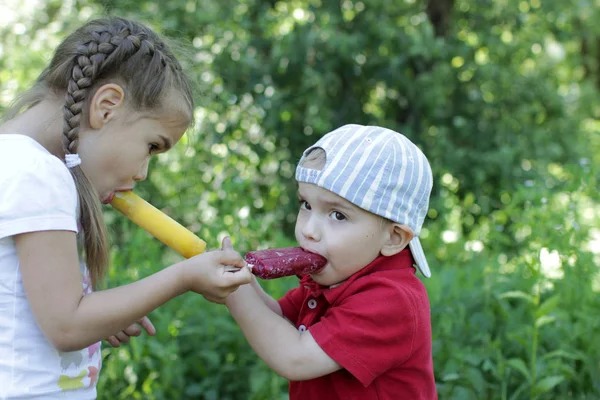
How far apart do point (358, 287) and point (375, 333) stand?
0.15 meters

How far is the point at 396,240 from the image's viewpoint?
213 centimetres

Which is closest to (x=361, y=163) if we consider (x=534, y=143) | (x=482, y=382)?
(x=482, y=382)

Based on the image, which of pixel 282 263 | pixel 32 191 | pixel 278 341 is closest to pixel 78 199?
pixel 32 191

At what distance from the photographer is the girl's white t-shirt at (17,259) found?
1.76 metres

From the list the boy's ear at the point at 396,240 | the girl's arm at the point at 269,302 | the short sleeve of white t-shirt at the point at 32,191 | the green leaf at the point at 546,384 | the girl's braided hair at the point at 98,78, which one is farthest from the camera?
the green leaf at the point at 546,384

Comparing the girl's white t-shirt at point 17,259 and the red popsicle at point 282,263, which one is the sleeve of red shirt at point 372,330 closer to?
the red popsicle at point 282,263

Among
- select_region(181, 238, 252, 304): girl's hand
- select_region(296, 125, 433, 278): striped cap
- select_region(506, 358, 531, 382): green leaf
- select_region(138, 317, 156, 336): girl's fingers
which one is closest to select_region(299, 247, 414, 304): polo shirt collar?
select_region(296, 125, 433, 278): striped cap

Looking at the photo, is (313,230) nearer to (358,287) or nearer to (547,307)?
(358,287)

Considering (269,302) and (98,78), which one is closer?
(98,78)

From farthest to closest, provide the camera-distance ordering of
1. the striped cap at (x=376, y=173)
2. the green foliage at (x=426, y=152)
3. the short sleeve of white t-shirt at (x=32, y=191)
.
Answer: the green foliage at (x=426, y=152) < the striped cap at (x=376, y=173) < the short sleeve of white t-shirt at (x=32, y=191)

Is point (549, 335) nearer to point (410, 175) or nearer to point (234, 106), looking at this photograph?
point (410, 175)

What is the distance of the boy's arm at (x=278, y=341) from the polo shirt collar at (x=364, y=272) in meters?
0.15

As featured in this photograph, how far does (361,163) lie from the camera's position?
2.02m

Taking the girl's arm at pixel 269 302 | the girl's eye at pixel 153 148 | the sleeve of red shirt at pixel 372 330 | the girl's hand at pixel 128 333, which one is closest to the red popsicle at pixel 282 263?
the sleeve of red shirt at pixel 372 330
